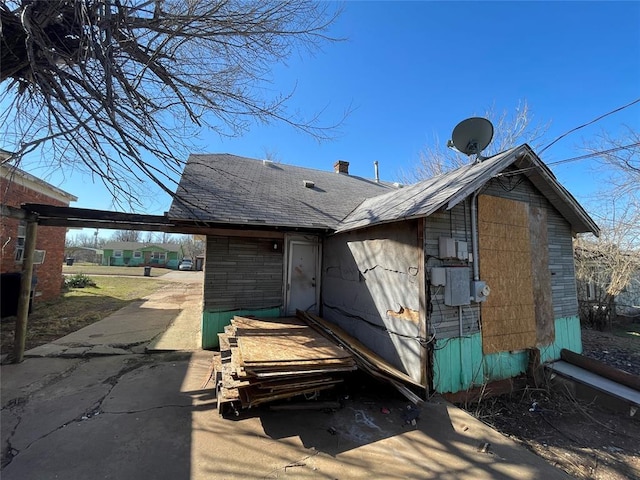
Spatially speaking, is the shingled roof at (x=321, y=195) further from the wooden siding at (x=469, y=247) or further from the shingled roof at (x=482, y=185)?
the wooden siding at (x=469, y=247)

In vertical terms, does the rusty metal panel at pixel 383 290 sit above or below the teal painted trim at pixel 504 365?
above

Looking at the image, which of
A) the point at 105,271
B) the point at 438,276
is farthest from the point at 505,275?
the point at 105,271

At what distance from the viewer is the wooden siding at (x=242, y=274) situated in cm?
667

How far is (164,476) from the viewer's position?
2697 millimetres

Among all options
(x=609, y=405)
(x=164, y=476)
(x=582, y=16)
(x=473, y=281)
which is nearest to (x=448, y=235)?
(x=473, y=281)

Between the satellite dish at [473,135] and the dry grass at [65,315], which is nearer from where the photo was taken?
the satellite dish at [473,135]

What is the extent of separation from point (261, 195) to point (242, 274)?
243 centimetres

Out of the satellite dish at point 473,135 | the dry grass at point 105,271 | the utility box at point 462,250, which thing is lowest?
the dry grass at point 105,271

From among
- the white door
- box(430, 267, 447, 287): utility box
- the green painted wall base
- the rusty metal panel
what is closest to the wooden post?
the white door

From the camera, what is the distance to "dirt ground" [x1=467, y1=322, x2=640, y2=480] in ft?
11.3

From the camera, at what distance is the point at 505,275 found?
539cm

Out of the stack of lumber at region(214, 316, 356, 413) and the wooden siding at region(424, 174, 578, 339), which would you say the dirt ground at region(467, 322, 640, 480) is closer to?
the wooden siding at region(424, 174, 578, 339)

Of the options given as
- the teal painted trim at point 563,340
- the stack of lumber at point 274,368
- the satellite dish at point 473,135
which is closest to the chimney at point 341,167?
the satellite dish at point 473,135

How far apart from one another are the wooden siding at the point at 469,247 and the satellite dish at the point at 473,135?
0.93m
